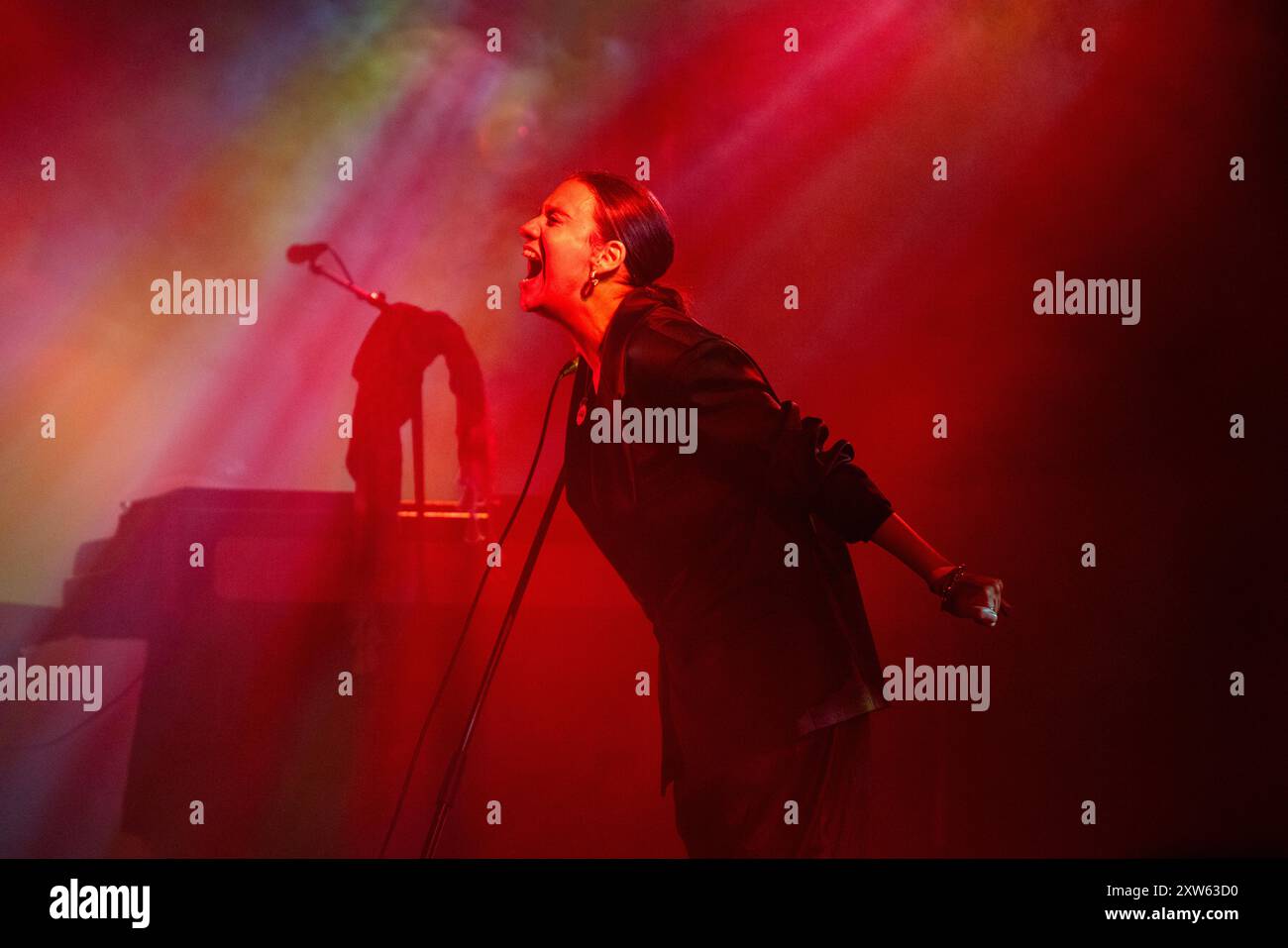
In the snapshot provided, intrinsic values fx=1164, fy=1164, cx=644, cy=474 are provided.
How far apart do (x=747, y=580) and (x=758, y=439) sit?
0.96ft

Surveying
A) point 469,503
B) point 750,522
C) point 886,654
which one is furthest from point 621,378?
point 886,654

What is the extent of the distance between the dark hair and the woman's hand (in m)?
0.89

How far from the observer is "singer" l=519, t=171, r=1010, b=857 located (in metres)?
2.29

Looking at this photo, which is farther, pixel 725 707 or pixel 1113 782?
pixel 1113 782

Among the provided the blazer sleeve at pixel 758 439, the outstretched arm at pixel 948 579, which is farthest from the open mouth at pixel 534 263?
the outstretched arm at pixel 948 579

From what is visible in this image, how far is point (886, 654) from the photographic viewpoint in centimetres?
321

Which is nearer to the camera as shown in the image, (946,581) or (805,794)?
(946,581)

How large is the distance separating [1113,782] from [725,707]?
150 cm

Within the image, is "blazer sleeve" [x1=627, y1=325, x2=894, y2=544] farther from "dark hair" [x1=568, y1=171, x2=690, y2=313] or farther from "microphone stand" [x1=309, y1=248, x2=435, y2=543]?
"microphone stand" [x1=309, y1=248, x2=435, y2=543]

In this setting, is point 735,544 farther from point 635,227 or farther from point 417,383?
point 417,383

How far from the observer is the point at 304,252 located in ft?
10.7

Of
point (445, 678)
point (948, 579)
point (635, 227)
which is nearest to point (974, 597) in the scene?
point (948, 579)

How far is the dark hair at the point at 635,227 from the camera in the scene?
8.75 feet

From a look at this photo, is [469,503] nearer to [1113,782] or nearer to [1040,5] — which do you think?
[1113,782]
